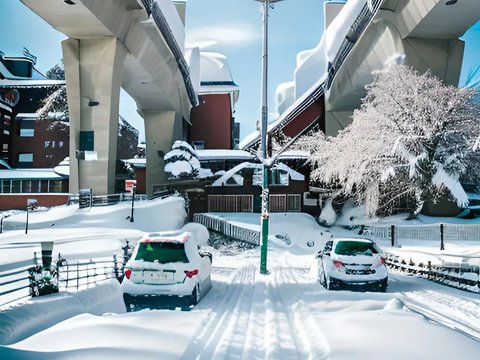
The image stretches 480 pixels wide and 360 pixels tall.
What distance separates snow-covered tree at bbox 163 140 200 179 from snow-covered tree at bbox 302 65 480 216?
1377 cm

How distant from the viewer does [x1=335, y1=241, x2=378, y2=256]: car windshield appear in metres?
10.1

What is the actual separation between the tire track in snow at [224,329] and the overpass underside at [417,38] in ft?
62.6

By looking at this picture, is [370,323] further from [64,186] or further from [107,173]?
[64,186]

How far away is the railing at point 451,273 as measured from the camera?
10.8 metres

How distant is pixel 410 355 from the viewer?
4.26 m

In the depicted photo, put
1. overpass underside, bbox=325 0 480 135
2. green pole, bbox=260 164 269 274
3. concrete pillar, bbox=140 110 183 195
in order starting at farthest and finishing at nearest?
1. concrete pillar, bbox=140 110 183 195
2. overpass underside, bbox=325 0 480 135
3. green pole, bbox=260 164 269 274

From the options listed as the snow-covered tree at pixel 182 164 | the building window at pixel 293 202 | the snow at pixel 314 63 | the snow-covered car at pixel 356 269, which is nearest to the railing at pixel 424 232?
the building window at pixel 293 202

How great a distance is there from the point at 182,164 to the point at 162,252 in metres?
23.6

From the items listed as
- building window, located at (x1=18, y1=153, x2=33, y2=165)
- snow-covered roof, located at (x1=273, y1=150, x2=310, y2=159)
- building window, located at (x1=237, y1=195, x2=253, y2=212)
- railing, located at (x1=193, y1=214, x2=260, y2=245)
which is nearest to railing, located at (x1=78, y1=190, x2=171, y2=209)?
railing, located at (x1=193, y1=214, x2=260, y2=245)

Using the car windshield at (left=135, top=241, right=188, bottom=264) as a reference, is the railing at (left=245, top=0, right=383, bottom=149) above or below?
above

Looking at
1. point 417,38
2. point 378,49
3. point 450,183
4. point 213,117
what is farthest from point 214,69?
point 450,183

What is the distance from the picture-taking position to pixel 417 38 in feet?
80.0

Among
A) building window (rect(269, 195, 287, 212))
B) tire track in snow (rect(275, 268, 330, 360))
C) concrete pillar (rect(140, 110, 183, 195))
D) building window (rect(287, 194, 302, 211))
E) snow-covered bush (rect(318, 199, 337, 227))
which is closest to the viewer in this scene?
tire track in snow (rect(275, 268, 330, 360))

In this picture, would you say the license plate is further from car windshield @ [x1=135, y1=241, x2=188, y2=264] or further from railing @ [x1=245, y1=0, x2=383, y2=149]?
railing @ [x1=245, y1=0, x2=383, y2=149]
